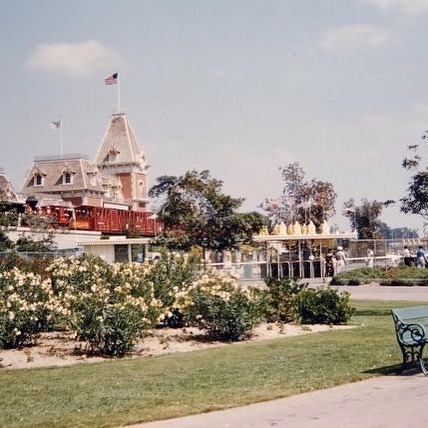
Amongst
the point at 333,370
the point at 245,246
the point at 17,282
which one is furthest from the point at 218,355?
the point at 245,246

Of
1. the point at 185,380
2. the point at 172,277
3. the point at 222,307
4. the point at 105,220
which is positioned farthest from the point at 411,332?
the point at 105,220

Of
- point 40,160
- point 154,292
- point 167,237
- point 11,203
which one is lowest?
point 154,292

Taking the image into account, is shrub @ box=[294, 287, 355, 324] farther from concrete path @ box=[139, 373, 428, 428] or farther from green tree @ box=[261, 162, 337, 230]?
green tree @ box=[261, 162, 337, 230]

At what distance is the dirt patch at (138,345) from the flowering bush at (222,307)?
1.06ft

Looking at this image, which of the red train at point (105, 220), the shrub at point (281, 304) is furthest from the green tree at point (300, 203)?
the shrub at point (281, 304)

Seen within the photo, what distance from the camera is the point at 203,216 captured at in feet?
122

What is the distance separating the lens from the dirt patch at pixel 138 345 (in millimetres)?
12008

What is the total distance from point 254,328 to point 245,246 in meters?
23.5

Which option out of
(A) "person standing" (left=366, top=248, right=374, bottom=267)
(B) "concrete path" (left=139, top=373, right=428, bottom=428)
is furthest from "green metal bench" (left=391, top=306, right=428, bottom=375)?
(A) "person standing" (left=366, top=248, right=374, bottom=267)

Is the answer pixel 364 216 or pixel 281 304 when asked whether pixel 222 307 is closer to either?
pixel 281 304

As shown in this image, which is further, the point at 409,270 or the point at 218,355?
the point at 409,270

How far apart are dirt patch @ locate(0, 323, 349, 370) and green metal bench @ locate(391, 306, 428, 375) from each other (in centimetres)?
410

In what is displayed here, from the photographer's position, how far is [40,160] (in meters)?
96.6

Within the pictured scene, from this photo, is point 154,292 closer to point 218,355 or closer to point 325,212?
point 218,355
